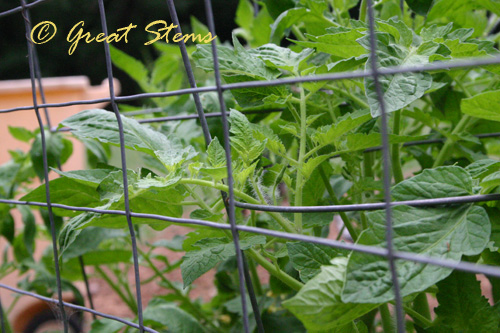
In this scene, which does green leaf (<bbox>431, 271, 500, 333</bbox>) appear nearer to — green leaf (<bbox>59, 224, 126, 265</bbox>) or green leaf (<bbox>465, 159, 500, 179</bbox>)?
green leaf (<bbox>465, 159, 500, 179</bbox>)

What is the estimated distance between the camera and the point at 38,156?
73 cm

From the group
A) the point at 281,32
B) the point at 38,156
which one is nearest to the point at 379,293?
the point at 281,32

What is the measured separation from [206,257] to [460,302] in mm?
241

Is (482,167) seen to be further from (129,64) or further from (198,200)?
(129,64)

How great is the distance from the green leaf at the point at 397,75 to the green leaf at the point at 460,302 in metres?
0.18

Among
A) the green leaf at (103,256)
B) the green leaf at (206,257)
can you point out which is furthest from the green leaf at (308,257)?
the green leaf at (103,256)

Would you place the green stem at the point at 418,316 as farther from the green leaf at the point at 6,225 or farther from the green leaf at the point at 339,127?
the green leaf at the point at 6,225

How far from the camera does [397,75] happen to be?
0.39 meters

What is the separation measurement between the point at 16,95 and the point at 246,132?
4.50 feet

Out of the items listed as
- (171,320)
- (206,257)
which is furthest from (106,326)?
(206,257)

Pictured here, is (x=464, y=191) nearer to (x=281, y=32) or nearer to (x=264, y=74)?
(x=264, y=74)

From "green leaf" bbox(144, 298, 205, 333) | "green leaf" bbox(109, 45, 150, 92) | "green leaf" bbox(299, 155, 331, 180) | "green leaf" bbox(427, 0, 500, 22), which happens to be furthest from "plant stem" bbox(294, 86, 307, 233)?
"green leaf" bbox(109, 45, 150, 92)

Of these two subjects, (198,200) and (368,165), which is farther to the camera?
(368,165)

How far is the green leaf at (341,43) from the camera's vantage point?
16.9 inches
